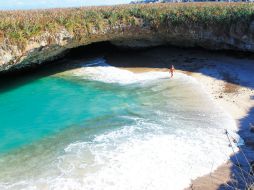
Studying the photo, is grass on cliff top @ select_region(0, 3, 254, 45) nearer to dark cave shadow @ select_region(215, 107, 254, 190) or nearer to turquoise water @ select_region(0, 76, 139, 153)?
turquoise water @ select_region(0, 76, 139, 153)

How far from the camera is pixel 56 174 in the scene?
625 inches

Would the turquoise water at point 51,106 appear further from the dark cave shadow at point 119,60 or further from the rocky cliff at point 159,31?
the rocky cliff at point 159,31

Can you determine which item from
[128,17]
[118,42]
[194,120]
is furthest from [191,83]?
[118,42]

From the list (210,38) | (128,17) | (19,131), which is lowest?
(19,131)

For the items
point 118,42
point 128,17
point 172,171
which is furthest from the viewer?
point 118,42

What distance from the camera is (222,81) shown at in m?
27.3

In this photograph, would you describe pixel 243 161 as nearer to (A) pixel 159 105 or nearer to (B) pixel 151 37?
(A) pixel 159 105

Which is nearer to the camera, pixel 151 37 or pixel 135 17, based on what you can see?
pixel 135 17

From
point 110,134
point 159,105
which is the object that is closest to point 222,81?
point 159,105

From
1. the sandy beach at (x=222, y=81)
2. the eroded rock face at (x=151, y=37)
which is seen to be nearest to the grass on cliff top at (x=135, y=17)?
the eroded rock face at (x=151, y=37)

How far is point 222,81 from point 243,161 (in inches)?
479

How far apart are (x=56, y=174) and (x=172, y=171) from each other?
496 cm

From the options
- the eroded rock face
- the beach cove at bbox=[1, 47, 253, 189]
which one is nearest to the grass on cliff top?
the eroded rock face

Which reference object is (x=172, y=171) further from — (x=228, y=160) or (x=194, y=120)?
(x=194, y=120)
